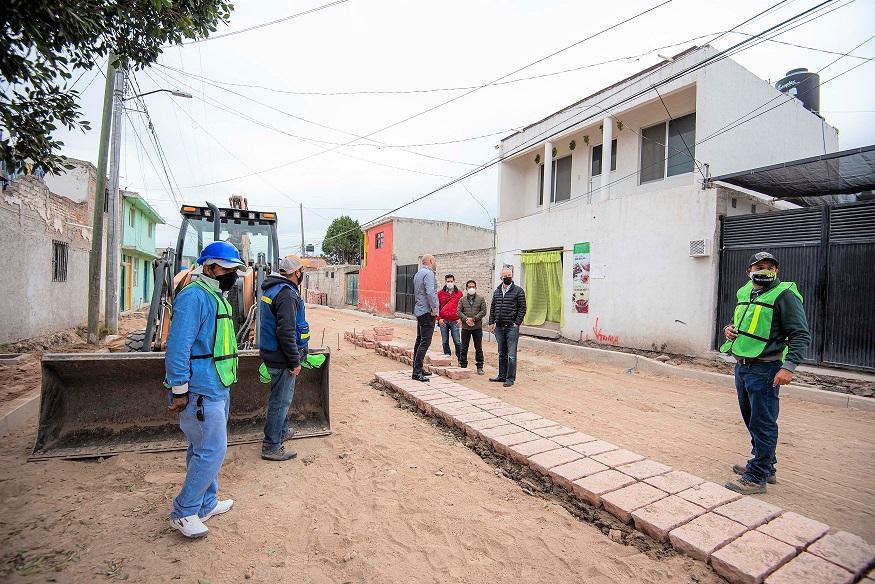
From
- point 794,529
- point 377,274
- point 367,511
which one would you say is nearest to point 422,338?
point 367,511

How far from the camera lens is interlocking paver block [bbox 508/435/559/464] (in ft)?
12.1

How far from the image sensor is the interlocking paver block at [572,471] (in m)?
3.26

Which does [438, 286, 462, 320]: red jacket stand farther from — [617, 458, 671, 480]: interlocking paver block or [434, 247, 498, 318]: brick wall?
[434, 247, 498, 318]: brick wall

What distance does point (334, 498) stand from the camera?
3.25 metres

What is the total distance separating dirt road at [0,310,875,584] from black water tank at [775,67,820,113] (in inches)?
415

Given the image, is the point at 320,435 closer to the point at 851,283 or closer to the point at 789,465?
the point at 789,465

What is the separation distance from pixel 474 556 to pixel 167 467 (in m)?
2.67

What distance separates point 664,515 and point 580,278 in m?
9.77

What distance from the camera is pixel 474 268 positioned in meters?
16.6

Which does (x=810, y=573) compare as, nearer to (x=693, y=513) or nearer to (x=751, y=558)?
(x=751, y=558)

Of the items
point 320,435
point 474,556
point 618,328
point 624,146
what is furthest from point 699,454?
point 624,146

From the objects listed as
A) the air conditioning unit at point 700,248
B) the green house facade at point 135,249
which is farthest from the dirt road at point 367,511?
the green house facade at point 135,249

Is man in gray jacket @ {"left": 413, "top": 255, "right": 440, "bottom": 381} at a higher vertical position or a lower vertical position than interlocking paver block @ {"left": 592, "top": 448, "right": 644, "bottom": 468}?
higher

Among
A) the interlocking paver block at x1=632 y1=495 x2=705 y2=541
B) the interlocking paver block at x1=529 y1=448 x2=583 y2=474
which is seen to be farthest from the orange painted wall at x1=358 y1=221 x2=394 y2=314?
the interlocking paver block at x1=632 y1=495 x2=705 y2=541
